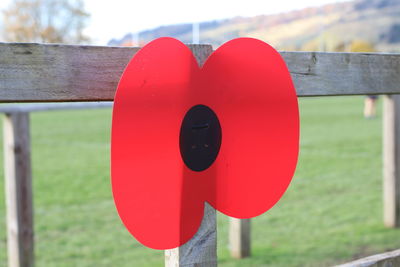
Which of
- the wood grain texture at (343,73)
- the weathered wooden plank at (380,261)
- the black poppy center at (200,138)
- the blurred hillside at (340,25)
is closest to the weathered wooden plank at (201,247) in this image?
the black poppy center at (200,138)

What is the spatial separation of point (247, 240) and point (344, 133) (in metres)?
8.62

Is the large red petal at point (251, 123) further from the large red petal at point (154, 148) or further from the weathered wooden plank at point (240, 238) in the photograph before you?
the weathered wooden plank at point (240, 238)

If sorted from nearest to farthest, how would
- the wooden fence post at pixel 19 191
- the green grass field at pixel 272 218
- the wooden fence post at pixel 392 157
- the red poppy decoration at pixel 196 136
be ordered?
the red poppy decoration at pixel 196 136
the wooden fence post at pixel 19 191
the green grass field at pixel 272 218
the wooden fence post at pixel 392 157

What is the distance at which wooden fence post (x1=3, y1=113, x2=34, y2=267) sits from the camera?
10.3ft

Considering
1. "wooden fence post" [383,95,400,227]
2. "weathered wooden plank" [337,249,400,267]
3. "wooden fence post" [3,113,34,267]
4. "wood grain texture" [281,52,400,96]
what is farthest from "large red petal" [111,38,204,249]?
"wooden fence post" [383,95,400,227]

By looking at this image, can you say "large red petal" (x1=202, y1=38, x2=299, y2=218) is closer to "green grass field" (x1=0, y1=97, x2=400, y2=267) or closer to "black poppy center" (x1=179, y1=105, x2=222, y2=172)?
"black poppy center" (x1=179, y1=105, x2=222, y2=172)

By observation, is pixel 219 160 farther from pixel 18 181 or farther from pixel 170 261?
pixel 18 181

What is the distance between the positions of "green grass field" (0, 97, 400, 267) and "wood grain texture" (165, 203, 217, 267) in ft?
7.48

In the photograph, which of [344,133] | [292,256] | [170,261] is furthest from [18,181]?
[344,133]

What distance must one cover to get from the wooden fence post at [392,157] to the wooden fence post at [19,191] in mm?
2568

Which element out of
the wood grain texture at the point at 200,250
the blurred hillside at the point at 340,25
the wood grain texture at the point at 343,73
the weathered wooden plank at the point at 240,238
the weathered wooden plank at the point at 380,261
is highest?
the blurred hillside at the point at 340,25

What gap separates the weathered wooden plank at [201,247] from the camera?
4.27 ft

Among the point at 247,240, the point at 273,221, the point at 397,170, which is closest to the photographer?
the point at 247,240

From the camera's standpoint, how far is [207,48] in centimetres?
135
